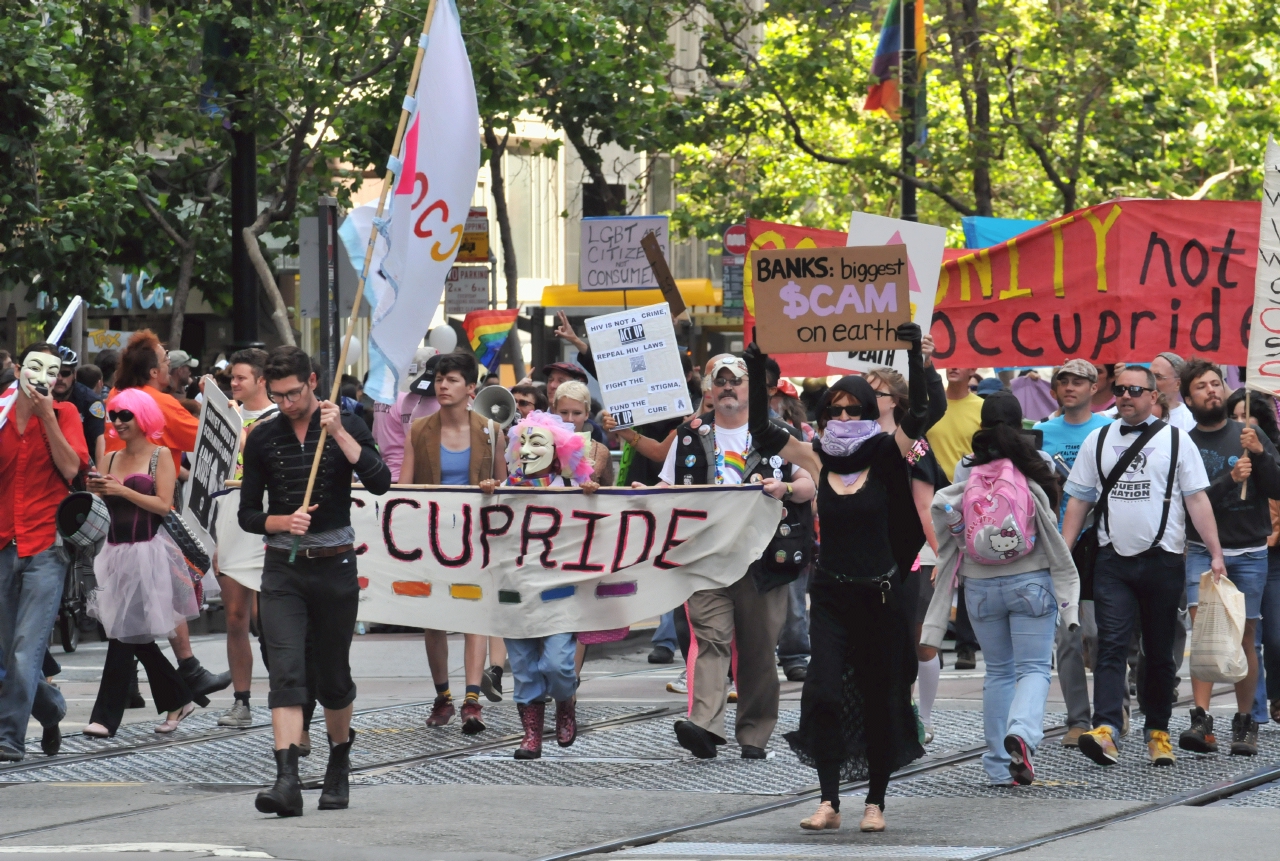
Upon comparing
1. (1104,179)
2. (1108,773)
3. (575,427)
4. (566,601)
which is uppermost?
(1104,179)

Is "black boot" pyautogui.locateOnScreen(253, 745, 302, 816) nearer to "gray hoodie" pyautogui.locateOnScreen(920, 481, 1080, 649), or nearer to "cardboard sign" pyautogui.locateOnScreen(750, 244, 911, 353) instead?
"cardboard sign" pyautogui.locateOnScreen(750, 244, 911, 353)

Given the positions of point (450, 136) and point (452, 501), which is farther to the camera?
point (452, 501)

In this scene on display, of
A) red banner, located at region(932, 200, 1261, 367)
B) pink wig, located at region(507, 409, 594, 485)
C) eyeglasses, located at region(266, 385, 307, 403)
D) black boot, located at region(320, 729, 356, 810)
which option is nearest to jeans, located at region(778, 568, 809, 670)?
red banner, located at region(932, 200, 1261, 367)

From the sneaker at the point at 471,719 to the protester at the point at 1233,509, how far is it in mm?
3458

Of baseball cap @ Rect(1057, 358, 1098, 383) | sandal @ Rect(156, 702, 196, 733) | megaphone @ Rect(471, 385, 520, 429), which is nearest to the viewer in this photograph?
sandal @ Rect(156, 702, 196, 733)

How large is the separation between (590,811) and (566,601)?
2100 millimetres

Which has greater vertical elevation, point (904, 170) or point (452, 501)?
point (904, 170)

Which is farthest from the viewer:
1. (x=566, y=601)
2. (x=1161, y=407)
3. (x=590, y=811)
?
(x=1161, y=407)

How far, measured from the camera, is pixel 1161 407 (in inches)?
431

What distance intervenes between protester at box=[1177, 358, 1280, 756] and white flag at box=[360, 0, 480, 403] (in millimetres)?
3792

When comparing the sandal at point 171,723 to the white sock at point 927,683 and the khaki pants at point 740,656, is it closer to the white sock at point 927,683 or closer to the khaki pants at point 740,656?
the khaki pants at point 740,656

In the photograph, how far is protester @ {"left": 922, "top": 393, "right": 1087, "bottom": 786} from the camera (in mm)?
8844

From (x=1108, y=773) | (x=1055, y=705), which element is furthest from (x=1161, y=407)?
(x=1108, y=773)

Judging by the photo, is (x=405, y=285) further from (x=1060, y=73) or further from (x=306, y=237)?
(x=1060, y=73)
